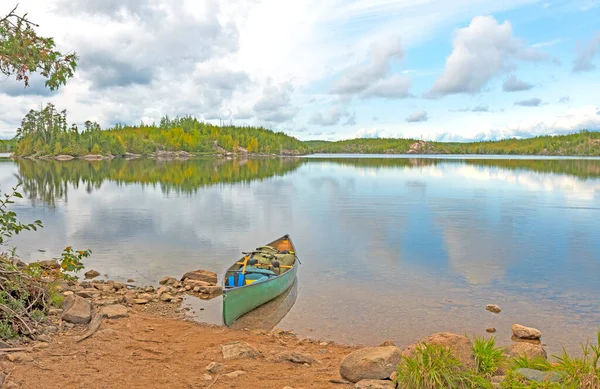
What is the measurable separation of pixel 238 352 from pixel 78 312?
15.6ft

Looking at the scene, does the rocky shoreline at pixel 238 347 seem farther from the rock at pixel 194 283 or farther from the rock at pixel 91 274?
the rock at pixel 91 274

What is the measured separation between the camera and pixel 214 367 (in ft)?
36.1

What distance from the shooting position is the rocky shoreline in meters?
9.93

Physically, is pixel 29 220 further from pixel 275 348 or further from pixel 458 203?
pixel 458 203

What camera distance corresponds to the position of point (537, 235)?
35000mm

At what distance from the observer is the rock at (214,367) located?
1091cm

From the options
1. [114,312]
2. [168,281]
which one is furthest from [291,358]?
[168,281]

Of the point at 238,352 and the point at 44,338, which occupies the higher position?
the point at 44,338

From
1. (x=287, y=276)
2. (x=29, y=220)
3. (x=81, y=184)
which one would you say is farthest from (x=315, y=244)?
(x=81, y=184)

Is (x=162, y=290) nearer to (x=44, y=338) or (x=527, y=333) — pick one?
(x=44, y=338)

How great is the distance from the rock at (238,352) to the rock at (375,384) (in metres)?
3.40

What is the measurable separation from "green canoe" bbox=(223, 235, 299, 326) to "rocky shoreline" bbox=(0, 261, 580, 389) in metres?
Answer: 1.06

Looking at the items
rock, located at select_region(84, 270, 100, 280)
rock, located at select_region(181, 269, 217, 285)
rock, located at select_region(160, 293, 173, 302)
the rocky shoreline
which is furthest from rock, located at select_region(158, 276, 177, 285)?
rock, located at select_region(84, 270, 100, 280)

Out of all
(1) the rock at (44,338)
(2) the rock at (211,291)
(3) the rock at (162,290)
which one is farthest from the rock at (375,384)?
(3) the rock at (162,290)
